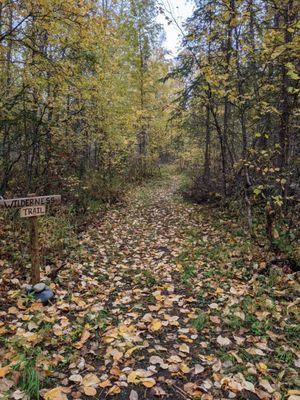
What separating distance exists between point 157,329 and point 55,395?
4.95 ft

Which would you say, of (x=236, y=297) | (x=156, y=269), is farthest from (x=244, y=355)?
(x=156, y=269)

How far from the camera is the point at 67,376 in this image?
3012mm

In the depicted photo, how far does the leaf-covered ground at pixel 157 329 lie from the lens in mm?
2869

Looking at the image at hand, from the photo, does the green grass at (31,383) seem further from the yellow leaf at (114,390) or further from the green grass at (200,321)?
the green grass at (200,321)

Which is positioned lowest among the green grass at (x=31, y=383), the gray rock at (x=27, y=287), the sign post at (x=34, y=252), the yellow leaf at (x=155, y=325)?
the yellow leaf at (x=155, y=325)

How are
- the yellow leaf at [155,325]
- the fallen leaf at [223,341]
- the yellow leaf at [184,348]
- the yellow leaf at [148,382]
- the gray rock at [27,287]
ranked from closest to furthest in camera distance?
the yellow leaf at [148,382] < the yellow leaf at [184,348] < the fallen leaf at [223,341] < the yellow leaf at [155,325] < the gray rock at [27,287]

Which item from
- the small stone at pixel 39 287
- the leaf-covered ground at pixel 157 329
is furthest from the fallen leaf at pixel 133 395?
the small stone at pixel 39 287

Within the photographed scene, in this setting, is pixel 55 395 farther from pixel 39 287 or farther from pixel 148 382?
pixel 39 287

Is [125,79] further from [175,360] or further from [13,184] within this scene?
[175,360]

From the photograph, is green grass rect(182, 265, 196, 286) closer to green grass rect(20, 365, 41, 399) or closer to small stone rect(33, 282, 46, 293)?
small stone rect(33, 282, 46, 293)

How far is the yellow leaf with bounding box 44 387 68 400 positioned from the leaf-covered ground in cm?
1

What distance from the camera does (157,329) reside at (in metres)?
3.82

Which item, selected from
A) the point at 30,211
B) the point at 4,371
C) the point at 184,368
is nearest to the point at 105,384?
the point at 184,368

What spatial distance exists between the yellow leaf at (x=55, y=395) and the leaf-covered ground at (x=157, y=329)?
1 cm
